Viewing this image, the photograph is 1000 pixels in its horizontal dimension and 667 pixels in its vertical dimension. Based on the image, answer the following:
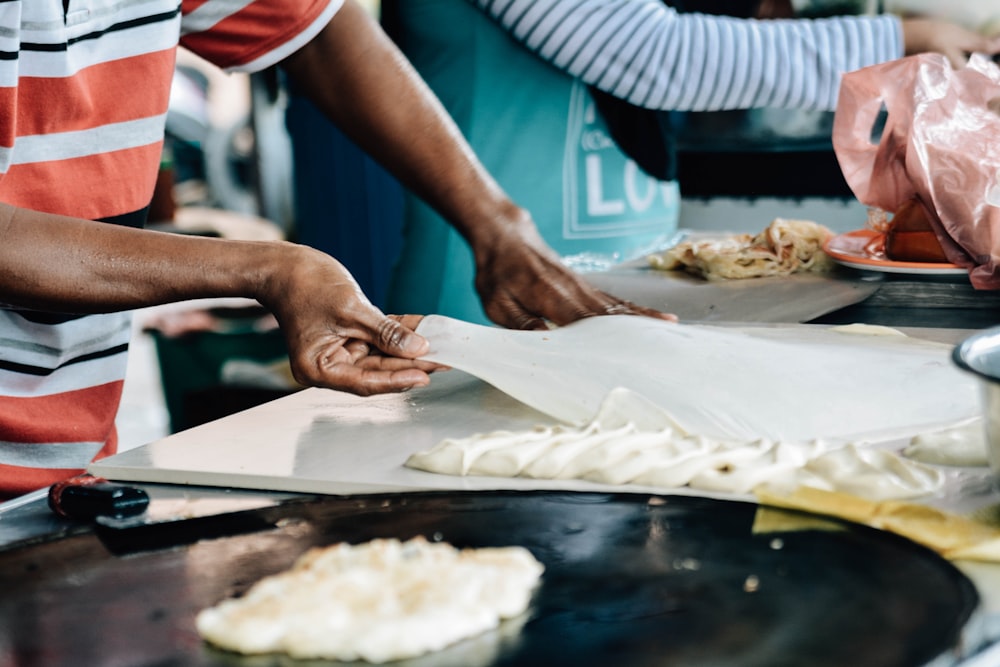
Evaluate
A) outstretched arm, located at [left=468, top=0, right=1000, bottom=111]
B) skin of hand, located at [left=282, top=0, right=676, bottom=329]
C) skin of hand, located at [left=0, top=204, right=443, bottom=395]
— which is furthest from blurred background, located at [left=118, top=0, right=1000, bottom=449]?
skin of hand, located at [left=0, top=204, right=443, bottom=395]

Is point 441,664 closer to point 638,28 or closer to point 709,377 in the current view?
point 709,377

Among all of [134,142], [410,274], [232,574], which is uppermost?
[134,142]

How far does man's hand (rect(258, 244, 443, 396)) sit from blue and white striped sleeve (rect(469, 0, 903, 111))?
52.7 inches

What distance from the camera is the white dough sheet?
1255 millimetres

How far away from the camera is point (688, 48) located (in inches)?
99.0

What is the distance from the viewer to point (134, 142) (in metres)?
1.58

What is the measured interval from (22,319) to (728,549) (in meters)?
1.02

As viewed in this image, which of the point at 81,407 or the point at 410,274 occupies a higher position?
the point at 81,407

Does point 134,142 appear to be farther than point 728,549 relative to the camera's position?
Yes

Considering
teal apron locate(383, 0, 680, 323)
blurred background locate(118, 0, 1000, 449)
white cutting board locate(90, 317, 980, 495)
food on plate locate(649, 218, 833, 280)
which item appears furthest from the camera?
blurred background locate(118, 0, 1000, 449)

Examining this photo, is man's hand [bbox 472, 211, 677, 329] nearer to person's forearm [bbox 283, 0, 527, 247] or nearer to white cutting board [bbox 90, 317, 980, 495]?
person's forearm [bbox 283, 0, 527, 247]

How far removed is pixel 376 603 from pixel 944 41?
88.3 inches

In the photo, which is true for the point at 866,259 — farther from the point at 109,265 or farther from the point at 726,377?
the point at 109,265

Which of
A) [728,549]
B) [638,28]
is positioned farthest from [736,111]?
[728,549]
